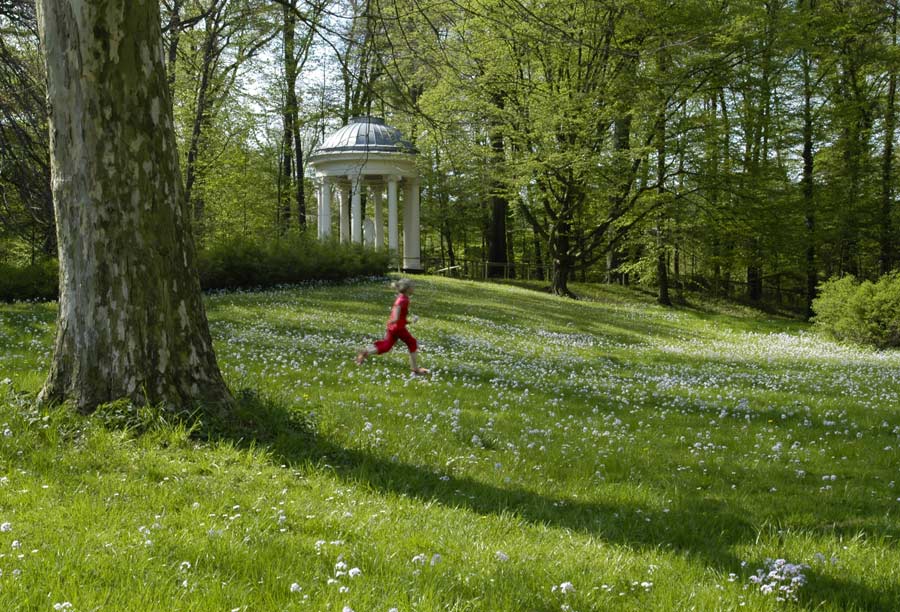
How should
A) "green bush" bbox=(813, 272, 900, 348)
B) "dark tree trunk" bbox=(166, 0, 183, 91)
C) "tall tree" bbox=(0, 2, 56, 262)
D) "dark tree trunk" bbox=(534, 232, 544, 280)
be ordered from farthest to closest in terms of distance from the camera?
"dark tree trunk" bbox=(534, 232, 544, 280) < "green bush" bbox=(813, 272, 900, 348) < "tall tree" bbox=(0, 2, 56, 262) < "dark tree trunk" bbox=(166, 0, 183, 91)

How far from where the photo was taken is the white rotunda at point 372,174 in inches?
1334

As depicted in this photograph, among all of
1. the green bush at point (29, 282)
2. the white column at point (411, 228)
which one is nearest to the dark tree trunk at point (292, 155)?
the white column at point (411, 228)

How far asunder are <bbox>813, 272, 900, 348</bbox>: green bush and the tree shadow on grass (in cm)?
2104

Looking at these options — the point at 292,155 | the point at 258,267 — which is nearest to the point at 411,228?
the point at 292,155

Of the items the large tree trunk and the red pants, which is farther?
the red pants

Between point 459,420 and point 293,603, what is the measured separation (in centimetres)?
Answer: 473

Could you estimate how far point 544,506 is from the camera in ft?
16.5

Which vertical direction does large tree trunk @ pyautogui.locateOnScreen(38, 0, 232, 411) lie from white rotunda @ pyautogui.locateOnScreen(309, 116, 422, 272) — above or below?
below

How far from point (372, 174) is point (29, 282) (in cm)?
2131

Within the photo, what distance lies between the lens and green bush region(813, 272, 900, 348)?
22.5 metres

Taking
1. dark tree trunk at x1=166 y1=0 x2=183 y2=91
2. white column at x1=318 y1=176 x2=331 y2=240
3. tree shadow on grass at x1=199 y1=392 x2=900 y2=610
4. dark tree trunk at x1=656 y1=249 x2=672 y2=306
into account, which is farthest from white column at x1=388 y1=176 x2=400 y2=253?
A: tree shadow on grass at x1=199 y1=392 x2=900 y2=610

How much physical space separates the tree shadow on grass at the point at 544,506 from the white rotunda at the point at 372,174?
26653mm

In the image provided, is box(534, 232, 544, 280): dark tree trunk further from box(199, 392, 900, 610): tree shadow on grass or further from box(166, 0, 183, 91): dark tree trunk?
box(199, 392, 900, 610): tree shadow on grass

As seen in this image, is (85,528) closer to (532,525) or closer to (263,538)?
(263,538)
